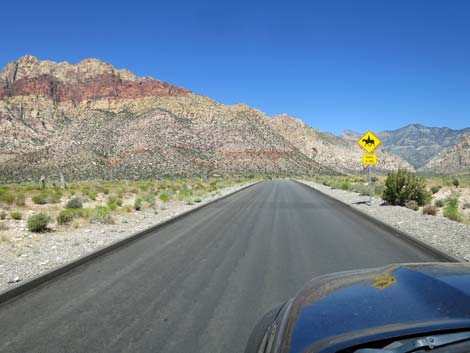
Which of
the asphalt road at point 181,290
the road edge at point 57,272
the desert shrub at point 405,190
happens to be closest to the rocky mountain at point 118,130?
the desert shrub at point 405,190

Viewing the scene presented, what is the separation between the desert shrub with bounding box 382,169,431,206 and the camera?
2061 centimetres

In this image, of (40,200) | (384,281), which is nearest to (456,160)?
(40,200)

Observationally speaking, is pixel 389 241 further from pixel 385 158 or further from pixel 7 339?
pixel 385 158

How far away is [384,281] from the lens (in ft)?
10.8

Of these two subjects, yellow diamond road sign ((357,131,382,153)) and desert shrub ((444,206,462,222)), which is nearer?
desert shrub ((444,206,462,222))

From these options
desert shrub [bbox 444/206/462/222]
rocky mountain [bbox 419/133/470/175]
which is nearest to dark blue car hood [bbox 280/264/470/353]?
desert shrub [bbox 444/206/462/222]

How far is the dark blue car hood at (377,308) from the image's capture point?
Answer: 2.30m

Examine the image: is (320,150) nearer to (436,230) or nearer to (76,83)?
(76,83)

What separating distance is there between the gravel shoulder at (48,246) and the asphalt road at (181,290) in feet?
2.80

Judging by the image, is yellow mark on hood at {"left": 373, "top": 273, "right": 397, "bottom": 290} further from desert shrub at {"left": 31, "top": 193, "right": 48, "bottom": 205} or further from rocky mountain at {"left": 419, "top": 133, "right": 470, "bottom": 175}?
rocky mountain at {"left": 419, "top": 133, "right": 470, "bottom": 175}

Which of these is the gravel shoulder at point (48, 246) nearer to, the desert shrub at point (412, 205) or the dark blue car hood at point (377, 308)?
the dark blue car hood at point (377, 308)

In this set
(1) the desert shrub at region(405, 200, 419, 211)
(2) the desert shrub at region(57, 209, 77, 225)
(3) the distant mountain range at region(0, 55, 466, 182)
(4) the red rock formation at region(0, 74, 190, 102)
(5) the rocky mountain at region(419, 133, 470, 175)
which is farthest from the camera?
(4) the red rock formation at region(0, 74, 190, 102)

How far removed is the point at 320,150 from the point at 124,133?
8842 cm

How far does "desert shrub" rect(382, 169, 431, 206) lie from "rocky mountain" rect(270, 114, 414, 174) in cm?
12858
